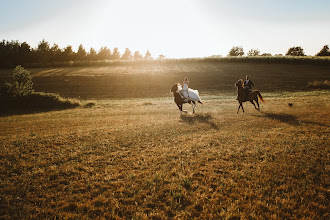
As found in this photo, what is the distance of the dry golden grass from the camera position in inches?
203

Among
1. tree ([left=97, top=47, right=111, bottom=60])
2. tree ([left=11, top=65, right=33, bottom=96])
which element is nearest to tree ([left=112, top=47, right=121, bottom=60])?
tree ([left=97, top=47, right=111, bottom=60])

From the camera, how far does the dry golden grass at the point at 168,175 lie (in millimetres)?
5156

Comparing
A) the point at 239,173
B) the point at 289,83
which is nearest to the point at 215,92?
the point at 289,83

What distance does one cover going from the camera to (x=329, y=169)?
6832mm

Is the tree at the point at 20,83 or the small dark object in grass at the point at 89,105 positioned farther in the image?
the tree at the point at 20,83

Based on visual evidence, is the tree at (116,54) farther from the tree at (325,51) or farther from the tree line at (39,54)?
the tree at (325,51)

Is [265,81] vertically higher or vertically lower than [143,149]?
higher

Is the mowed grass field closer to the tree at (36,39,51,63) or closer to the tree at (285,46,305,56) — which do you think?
the tree at (36,39,51,63)

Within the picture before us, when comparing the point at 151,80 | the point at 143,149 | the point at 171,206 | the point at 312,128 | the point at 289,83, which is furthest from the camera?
the point at 151,80

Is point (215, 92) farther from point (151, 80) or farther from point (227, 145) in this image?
point (227, 145)

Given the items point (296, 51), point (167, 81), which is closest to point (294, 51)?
point (296, 51)

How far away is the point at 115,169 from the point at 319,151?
9.05 metres

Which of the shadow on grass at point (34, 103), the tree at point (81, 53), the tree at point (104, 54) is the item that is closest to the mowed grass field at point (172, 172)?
the shadow on grass at point (34, 103)

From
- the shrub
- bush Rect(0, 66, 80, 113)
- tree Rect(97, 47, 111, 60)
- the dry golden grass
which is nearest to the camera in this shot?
the dry golden grass
